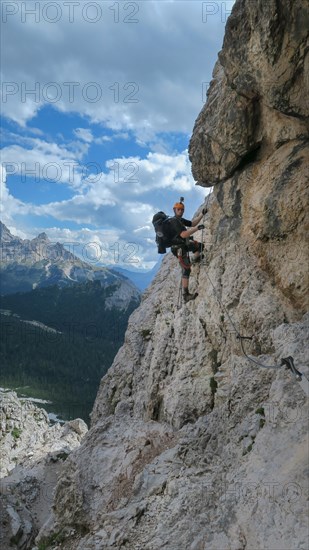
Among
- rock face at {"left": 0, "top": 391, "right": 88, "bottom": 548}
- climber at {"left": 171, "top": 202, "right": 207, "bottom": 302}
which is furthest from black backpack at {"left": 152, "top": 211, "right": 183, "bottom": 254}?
rock face at {"left": 0, "top": 391, "right": 88, "bottom": 548}

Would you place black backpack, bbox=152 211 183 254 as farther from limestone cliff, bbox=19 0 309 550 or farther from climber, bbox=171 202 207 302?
limestone cliff, bbox=19 0 309 550

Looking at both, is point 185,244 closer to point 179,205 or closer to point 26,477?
point 179,205

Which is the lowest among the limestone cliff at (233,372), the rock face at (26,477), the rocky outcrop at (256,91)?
the rock face at (26,477)

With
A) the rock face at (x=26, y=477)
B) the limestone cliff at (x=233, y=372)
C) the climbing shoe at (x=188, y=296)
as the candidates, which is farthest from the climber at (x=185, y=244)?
the rock face at (x=26, y=477)

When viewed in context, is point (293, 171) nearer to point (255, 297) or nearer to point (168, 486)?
point (255, 297)

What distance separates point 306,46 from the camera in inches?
428

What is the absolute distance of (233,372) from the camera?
14305mm

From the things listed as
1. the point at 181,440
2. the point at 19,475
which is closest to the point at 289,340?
the point at 181,440

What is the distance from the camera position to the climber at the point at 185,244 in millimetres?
18672

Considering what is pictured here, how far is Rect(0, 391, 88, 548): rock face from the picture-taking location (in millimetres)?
30953

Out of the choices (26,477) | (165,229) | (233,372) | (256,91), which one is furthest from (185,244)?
(26,477)

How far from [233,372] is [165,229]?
7.56m

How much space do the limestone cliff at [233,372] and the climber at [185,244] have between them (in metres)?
0.58

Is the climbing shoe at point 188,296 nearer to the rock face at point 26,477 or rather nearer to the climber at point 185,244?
the climber at point 185,244
